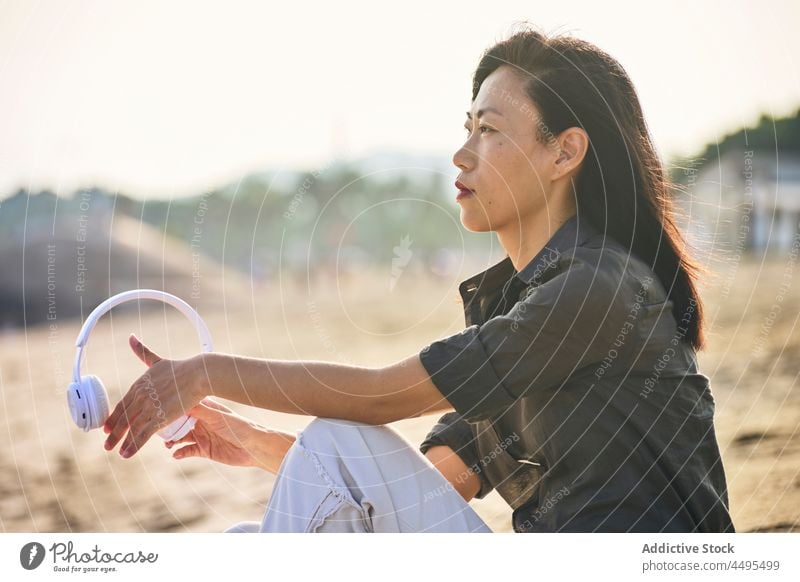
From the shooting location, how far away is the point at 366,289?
1864cm

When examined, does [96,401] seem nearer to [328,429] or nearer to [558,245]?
[328,429]

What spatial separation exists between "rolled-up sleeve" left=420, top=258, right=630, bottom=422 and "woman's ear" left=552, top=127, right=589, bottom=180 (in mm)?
316

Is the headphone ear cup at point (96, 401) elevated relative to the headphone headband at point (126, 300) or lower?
lower

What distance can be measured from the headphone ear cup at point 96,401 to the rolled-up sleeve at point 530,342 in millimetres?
710

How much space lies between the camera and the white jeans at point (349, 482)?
6.82 ft

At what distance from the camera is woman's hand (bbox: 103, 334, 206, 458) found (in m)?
2.11

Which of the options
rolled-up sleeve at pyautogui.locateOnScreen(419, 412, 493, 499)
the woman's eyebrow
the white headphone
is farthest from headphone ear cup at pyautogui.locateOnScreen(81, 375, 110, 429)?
the woman's eyebrow

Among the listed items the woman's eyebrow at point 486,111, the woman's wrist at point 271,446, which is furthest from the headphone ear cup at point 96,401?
the woman's eyebrow at point 486,111

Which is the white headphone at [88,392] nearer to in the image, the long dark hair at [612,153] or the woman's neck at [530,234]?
the woman's neck at [530,234]

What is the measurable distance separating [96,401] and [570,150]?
118 centimetres

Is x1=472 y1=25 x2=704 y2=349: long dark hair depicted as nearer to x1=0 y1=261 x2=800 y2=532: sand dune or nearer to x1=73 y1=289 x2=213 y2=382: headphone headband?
x1=73 y1=289 x2=213 y2=382: headphone headband
